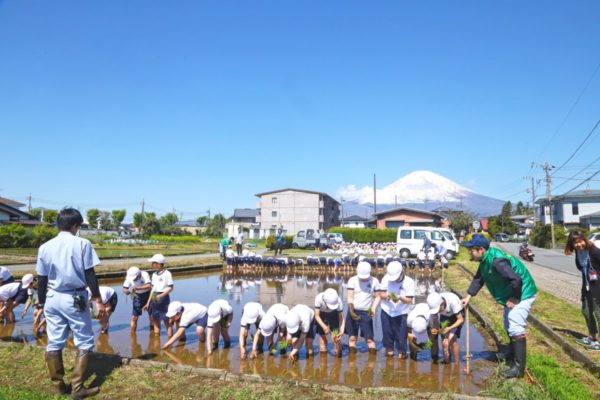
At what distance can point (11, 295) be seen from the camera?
7445 millimetres

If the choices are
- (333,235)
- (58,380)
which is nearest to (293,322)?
(58,380)

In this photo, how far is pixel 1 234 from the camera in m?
28.9

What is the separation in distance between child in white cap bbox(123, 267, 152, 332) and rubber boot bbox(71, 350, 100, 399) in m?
2.90

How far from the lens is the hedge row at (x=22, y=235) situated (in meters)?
29.3

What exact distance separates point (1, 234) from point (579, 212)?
52290 mm

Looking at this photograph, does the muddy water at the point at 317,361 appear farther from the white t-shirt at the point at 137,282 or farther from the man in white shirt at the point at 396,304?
the white t-shirt at the point at 137,282

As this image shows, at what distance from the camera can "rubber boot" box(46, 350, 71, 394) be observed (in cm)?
444

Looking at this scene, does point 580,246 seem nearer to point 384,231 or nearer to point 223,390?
point 223,390

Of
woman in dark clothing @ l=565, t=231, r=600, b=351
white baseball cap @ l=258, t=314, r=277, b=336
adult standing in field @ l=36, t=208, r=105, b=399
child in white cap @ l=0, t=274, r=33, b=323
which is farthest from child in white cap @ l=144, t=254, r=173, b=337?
woman in dark clothing @ l=565, t=231, r=600, b=351

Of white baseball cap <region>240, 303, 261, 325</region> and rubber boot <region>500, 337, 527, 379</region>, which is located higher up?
white baseball cap <region>240, 303, 261, 325</region>

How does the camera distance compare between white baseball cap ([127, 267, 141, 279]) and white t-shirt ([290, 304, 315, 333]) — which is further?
white baseball cap ([127, 267, 141, 279])

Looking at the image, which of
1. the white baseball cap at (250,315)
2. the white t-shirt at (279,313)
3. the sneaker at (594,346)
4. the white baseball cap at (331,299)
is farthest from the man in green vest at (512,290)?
the white baseball cap at (250,315)

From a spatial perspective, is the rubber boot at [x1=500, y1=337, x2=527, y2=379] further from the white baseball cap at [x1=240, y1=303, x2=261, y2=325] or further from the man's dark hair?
the man's dark hair

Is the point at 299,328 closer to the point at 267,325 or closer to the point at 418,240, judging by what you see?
the point at 267,325
